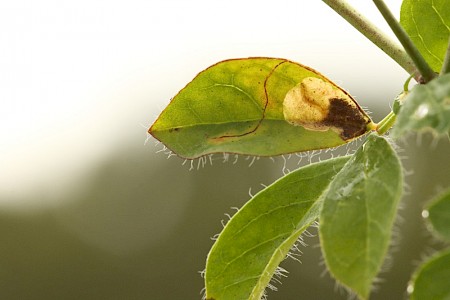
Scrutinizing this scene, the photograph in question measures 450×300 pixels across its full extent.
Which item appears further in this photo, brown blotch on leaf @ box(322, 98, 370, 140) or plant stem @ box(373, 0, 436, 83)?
brown blotch on leaf @ box(322, 98, 370, 140)

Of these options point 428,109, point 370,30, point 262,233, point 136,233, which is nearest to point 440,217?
point 428,109

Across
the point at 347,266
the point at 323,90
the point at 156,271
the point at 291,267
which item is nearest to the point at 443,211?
the point at 347,266

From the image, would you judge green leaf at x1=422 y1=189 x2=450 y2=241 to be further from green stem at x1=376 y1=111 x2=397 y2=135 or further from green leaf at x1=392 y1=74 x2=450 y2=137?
green stem at x1=376 y1=111 x2=397 y2=135

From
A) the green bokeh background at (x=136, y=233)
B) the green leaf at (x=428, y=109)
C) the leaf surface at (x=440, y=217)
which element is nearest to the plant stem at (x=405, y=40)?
the green leaf at (x=428, y=109)

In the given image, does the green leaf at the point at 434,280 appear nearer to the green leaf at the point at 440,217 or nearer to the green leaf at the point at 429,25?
the green leaf at the point at 440,217

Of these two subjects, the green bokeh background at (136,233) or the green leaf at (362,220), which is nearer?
the green leaf at (362,220)

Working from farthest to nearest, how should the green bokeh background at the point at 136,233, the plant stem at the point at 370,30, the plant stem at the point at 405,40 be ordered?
the green bokeh background at the point at 136,233 < the plant stem at the point at 370,30 < the plant stem at the point at 405,40

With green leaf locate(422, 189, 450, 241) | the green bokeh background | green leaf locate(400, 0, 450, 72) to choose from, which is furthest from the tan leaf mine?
the green bokeh background
